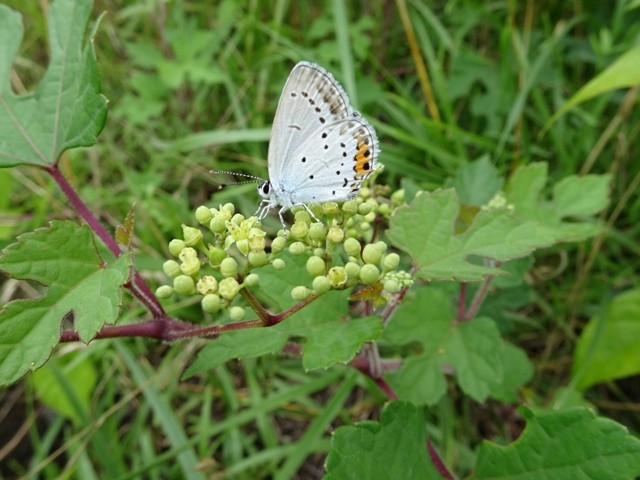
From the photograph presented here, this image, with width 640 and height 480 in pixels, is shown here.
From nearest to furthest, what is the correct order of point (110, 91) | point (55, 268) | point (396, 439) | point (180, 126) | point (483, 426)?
point (55, 268), point (396, 439), point (483, 426), point (180, 126), point (110, 91)

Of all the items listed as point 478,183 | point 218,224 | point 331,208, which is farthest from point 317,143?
point 478,183

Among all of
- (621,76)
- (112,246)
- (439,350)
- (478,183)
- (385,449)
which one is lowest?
(439,350)

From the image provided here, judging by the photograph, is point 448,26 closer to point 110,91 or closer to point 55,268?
point 110,91

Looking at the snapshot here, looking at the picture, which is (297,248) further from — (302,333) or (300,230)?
(302,333)

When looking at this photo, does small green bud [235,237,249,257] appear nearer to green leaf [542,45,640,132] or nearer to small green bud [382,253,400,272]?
small green bud [382,253,400,272]

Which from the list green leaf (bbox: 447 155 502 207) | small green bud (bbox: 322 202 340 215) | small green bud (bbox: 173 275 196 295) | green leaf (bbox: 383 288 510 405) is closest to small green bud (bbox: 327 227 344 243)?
small green bud (bbox: 322 202 340 215)

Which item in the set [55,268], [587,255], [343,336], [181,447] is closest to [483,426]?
[587,255]
